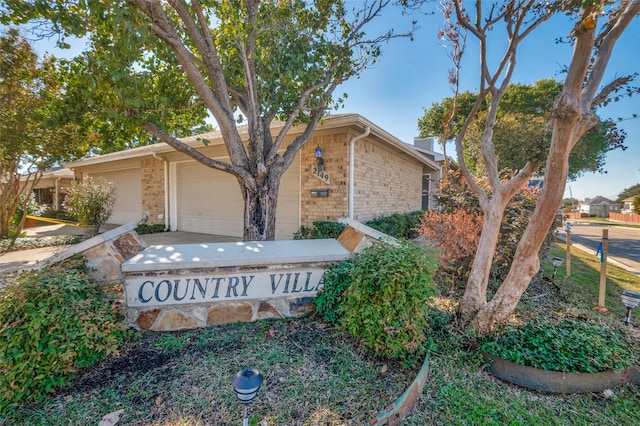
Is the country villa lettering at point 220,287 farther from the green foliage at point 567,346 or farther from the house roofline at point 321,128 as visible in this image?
the house roofline at point 321,128

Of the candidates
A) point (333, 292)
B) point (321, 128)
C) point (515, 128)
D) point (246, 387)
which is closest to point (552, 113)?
point (333, 292)

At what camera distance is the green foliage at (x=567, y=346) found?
2.28 metres

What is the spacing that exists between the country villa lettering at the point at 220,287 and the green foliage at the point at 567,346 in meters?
1.97

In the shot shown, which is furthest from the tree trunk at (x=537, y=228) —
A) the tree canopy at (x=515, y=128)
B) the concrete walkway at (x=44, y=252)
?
the concrete walkway at (x=44, y=252)

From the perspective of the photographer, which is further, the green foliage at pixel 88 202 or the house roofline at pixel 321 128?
the green foliage at pixel 88 202

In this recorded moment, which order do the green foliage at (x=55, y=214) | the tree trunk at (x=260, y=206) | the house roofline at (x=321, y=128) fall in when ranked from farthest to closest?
the green foliage at (x=55, y=214) → the house roofline at (x=321, y=128) → the tree trunk at (x=260, y=206)

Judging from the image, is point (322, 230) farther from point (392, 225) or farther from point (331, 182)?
point (392, 225)

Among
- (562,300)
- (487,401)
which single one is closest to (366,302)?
(487,401)

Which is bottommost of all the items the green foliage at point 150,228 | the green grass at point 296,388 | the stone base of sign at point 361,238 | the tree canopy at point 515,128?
the green grass at point 296,388

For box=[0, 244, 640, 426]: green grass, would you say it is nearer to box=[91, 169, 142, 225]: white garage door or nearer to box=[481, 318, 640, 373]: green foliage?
box=[481, 318, 640, 373]: green foliage

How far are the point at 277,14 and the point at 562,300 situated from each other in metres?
6.85

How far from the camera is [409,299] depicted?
2.34 metres

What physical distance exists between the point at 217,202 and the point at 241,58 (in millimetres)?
5130

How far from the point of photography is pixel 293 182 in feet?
24.2
